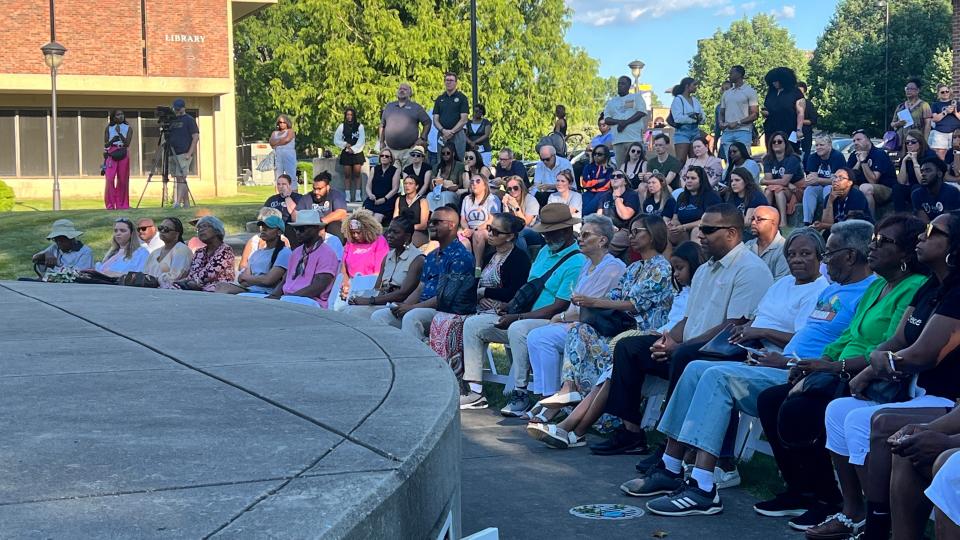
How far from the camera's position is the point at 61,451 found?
11.6ft

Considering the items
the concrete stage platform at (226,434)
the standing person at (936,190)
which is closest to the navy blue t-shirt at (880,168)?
the standing person at (936,190)

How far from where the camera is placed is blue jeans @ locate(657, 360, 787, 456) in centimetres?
612

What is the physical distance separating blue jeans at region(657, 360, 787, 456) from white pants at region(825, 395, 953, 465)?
0.71 meters

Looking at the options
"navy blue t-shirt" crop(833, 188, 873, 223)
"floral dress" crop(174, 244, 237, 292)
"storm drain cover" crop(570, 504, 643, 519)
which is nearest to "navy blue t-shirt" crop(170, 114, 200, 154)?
"floral dress" crop(174, 244, 237, 292)

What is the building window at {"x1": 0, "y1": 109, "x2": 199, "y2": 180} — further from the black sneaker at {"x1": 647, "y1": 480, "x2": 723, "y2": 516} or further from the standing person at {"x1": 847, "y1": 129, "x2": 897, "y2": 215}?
the black sneaker at {"x1": 647, "y1": 480, "x2": 723, "y2": 516}

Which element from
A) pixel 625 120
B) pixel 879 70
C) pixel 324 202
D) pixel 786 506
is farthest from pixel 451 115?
pixel 879 70

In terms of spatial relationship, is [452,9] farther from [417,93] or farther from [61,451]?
[61,451]

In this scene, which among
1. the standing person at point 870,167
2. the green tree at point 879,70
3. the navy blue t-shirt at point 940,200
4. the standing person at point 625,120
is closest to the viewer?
the navy blue t-shirt at point 940,200

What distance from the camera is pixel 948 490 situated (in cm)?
422

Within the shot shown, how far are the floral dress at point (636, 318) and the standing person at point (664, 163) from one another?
6496 mm

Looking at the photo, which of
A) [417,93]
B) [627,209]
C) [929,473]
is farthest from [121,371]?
[417,93]

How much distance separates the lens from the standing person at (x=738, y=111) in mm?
16328

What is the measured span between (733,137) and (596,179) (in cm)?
255

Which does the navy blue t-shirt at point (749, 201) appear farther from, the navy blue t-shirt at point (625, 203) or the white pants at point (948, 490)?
the white pants at point (948, 490)
